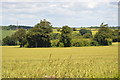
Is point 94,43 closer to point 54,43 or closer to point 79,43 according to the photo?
point 79,43

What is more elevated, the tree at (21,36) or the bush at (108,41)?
the tree at (21,36)

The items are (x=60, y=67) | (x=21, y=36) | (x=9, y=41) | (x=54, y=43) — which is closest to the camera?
(x=60, y=67)

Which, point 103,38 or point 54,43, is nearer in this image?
point 54,43

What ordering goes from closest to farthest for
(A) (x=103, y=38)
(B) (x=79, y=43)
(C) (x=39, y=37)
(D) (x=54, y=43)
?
(C) (x=39, y=37)
(D) (x=54, y=43)
(B) (x=79, y=43)
(A) (x=103, y=38)

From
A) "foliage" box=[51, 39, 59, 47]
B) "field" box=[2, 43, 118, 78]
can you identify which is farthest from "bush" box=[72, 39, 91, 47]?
"field" box=[2, 43, 118, 78]

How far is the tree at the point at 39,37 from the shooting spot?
76312 mm

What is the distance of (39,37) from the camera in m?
76.9

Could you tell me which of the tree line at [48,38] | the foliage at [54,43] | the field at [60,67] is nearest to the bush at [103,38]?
the tree line at [48,38]

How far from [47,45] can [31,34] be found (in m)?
7.31

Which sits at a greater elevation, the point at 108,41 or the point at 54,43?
the point at 108,41

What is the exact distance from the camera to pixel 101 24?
92.1 m

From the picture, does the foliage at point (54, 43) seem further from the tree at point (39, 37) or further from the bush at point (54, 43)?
the tree at point (39, 37)

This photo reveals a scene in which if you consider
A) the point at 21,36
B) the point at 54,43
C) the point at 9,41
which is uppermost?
the point at 21,36

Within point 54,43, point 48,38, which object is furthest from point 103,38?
point 48,38
